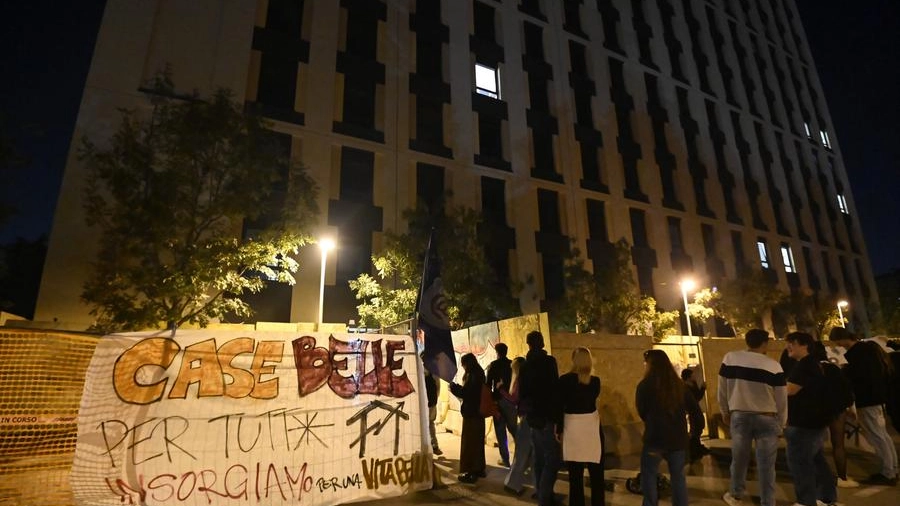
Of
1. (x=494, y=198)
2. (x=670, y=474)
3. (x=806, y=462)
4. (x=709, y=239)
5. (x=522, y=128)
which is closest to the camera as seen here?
(x=670, y=474)

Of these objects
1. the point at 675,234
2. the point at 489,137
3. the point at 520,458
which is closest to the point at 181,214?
the point at 520,458

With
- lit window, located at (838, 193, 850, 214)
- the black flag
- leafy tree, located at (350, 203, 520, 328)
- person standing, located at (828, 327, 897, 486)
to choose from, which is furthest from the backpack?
lit window, located at (838, 193, 850, 214)

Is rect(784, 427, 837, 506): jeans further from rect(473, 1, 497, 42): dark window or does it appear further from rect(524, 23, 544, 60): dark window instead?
rect(524, 23, 544, 60): dark window

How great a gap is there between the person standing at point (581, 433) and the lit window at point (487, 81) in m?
21.6

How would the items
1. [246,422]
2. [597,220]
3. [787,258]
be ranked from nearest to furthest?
[246,422], [597,220], [787,258]

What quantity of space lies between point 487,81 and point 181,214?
60.0 feet

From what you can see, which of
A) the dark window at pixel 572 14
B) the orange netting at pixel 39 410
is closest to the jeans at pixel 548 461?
the orange netting at pixel 39 410

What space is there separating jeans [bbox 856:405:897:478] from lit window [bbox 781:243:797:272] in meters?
32.3

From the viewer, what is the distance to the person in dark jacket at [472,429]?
6789mm

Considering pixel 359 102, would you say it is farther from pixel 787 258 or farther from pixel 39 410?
pixel 787 258

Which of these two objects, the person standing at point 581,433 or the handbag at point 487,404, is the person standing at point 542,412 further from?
the handbag at point 487,404

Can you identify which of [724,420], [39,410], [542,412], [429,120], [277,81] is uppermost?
[429,120]

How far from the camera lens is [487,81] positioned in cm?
2503

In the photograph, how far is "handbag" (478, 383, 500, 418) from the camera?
6.77 meters
